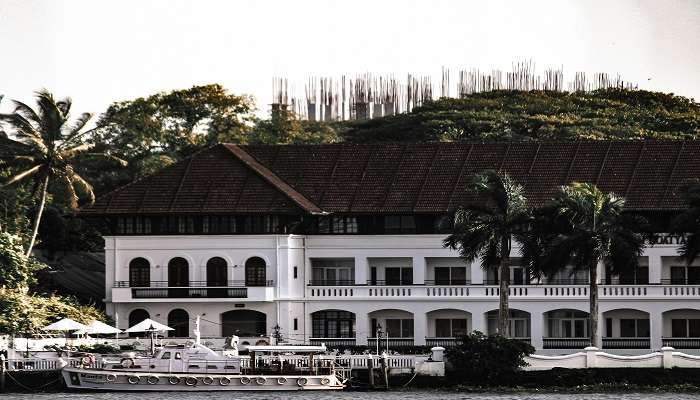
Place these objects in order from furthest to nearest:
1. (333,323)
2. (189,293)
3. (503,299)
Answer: (333,323) → (189,293) → (503,299)

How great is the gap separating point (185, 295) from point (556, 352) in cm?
1810

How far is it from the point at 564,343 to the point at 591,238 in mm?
10770

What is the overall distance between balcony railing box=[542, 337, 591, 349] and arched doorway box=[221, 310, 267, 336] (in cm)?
1365

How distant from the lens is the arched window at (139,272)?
348ft

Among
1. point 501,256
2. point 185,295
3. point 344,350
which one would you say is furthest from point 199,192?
point 501,256

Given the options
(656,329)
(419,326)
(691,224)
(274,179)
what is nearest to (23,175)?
(274,179)

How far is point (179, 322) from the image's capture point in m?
105

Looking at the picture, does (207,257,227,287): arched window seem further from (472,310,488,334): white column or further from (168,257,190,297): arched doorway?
(472,310,488,334): white column

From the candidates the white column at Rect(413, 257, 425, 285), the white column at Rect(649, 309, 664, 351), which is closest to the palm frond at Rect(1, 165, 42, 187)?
the white column at Rect(413, 257, 425, 285)

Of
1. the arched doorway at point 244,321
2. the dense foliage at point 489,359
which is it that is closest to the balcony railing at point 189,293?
the arched doorway at point 244,321

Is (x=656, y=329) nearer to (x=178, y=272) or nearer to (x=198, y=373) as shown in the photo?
(x=178, y=272)

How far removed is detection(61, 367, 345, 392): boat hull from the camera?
89.3 meters

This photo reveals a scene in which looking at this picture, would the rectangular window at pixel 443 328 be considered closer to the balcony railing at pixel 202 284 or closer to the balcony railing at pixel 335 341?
the balcony railing at pixel 335 341

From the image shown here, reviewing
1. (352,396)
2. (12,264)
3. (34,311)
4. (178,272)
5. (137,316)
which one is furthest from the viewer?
(178,272)
